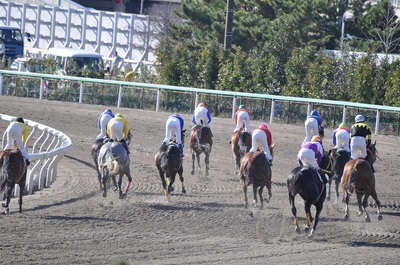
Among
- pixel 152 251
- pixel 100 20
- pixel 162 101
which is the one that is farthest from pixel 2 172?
pixel 100 20

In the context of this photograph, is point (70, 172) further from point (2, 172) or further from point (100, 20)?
point (100, 20)

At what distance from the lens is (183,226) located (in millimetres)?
11297

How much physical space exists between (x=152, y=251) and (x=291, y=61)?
59.1 feet

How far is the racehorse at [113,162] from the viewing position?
1312 centimetres

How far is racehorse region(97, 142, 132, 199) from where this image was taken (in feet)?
43.0

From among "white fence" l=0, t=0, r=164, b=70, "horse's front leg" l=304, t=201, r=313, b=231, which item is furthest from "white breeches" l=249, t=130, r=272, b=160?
"white fence" l=0, t=0, r=164, b=70

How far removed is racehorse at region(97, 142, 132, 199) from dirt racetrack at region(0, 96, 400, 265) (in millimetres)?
340

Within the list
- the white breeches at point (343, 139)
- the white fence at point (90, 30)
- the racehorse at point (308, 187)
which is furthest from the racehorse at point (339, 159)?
the white fence at point (90, 30)

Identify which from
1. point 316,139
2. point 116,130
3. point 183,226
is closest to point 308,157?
point 183,226

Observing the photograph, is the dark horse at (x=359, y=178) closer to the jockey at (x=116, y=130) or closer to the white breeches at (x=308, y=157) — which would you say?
the white breeches at (x=308, y=157)

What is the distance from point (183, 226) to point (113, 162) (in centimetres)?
220

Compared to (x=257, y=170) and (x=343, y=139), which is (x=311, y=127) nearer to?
(x=343, y=139)

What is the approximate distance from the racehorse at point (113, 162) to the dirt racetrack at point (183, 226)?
340 millimetres

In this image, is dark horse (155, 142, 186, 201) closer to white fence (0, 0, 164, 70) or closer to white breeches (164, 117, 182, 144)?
white breeches (164, 117, 182, 144)
